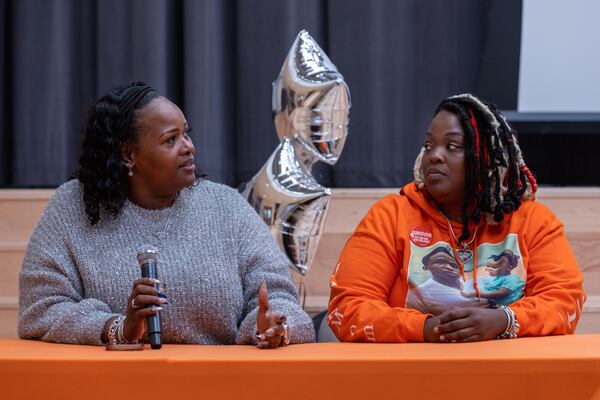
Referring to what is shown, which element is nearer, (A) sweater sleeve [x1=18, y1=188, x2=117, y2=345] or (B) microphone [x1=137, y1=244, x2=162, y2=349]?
(B) microphone [x1=137, y1=244, x2=162, y2=349]

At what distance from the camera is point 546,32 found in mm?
3350

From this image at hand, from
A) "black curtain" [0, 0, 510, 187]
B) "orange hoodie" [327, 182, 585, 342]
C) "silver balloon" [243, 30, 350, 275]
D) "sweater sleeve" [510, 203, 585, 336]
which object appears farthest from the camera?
"black curtain" [0, 0, 510, 187]

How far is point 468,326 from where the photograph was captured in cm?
175

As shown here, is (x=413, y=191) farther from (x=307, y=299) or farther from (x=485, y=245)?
(x=307, y=299)

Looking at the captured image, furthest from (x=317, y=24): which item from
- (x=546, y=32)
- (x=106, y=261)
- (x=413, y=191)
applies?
(x=106, y=261)

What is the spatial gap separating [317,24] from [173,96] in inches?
24.4

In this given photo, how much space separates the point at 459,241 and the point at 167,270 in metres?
0.66

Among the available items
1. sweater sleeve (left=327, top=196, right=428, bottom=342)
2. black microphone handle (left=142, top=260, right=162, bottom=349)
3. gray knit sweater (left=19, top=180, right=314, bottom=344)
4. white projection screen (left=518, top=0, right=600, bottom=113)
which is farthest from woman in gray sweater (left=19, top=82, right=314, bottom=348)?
white projection screen (left=518, top=0, right=600, bottom=113)

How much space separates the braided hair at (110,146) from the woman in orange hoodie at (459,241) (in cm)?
53

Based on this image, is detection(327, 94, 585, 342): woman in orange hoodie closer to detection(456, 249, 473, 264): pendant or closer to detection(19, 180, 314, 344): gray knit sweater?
detection(456, 249, 473, 264): pendant

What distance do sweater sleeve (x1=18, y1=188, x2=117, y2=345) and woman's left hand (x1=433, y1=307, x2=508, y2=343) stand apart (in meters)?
0.66

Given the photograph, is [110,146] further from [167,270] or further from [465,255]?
[465,255]

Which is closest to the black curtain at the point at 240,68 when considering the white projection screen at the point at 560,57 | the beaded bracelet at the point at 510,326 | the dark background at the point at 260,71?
the dark background at the point at 260,71

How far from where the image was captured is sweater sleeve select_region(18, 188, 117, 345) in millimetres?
1794
